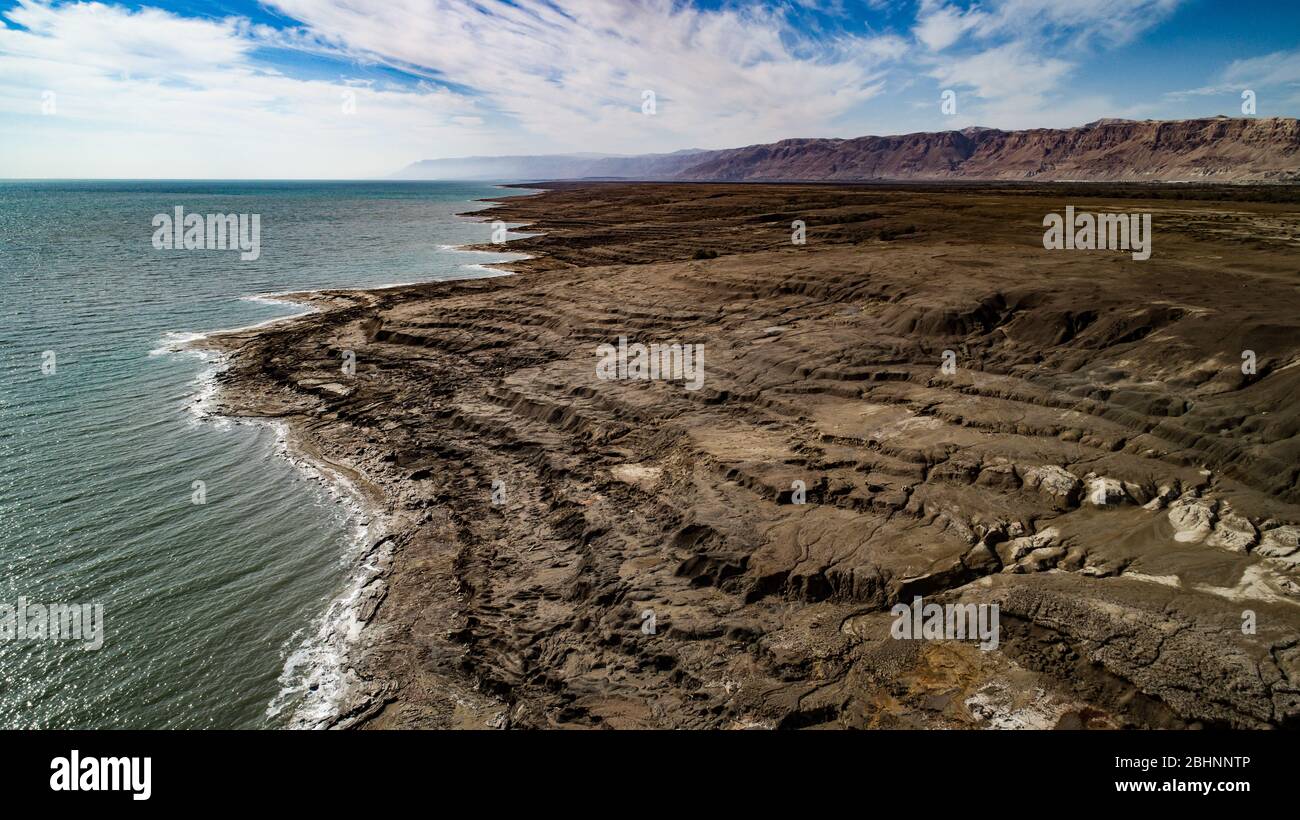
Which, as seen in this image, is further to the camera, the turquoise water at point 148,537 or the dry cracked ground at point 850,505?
the turquoise water at point 148,537

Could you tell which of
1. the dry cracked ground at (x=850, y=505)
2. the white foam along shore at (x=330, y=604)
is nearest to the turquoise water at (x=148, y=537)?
the white foam along shore at (x=330, y=604)

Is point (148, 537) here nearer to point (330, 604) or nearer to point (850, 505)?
point (330, 604)

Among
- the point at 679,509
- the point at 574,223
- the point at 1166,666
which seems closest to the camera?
the point at 1166,666

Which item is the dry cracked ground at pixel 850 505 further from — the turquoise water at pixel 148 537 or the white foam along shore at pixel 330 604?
the turquoise water at pixel 148 537
